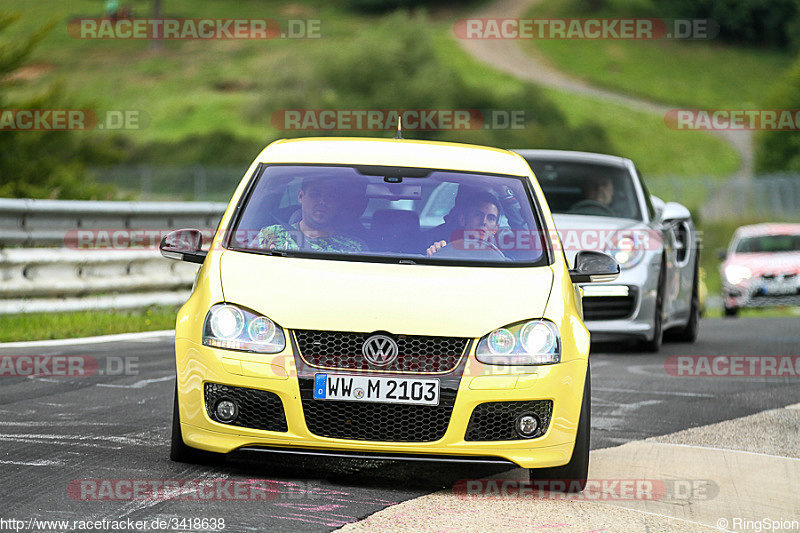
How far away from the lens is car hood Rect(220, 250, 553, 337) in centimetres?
605

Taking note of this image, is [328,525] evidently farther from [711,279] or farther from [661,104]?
A: [661,104]

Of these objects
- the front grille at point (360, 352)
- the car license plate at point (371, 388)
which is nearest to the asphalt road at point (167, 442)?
the car license plate at point (371, 388)

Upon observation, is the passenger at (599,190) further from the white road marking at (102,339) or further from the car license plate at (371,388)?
the car license plate at (371,388)

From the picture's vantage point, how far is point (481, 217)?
709 cm

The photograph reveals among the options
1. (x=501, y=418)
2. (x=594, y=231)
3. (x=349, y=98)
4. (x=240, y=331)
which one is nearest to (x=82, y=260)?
(x=594, y=231)

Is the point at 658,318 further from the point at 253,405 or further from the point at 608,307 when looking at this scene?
the point at 253,405

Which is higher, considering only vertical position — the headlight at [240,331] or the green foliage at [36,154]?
the green foliage at [36,154]

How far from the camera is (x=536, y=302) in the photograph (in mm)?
6316

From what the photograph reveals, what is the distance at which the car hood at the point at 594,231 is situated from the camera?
40.2 feet

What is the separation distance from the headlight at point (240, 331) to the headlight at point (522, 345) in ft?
2.88

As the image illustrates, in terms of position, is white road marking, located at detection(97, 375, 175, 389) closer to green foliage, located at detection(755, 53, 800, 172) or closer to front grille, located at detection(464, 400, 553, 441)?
front grille, located at detection(464, 400, 553, 441)

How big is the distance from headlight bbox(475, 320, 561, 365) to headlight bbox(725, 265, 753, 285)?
18218 millimetres

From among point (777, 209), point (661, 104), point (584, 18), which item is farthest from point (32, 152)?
point (584, 18)

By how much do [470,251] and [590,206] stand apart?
649 cm
